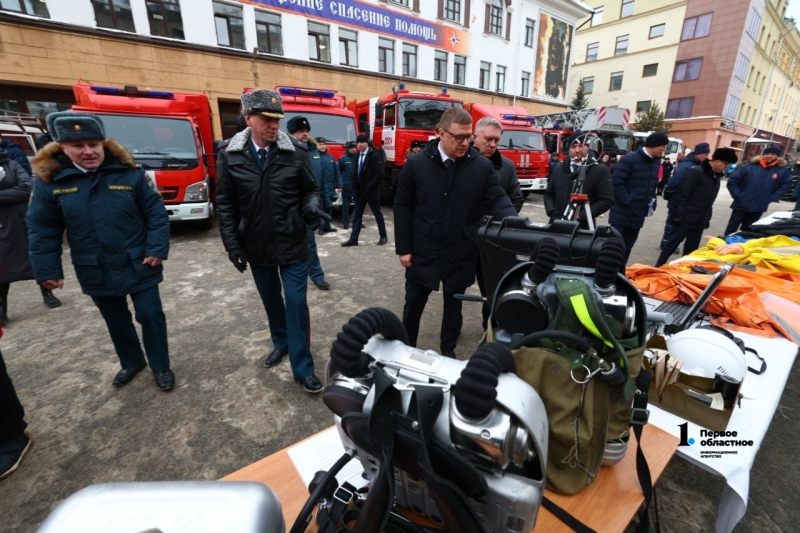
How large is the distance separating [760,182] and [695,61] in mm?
32048

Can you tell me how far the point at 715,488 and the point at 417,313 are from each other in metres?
2.01

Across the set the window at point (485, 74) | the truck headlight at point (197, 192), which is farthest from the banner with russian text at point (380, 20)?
the truck headlight at point (197, 192)

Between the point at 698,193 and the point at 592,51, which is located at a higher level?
the point at 592,51

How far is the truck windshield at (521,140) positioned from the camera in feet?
35.3

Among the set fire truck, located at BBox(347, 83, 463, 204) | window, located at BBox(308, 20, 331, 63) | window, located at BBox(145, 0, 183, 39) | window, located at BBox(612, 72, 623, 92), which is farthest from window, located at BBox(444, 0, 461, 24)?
window, located at BBox(612, 72, 623, 92)

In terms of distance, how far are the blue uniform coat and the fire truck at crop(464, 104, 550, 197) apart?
31.4ft

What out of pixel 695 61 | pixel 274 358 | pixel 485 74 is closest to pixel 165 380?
pixel 274 358

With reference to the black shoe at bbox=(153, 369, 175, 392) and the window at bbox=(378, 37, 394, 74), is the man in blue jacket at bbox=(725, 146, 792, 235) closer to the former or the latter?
the black shoe at bbox=(153, 369, 175, 392)

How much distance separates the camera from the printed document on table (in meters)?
1.12

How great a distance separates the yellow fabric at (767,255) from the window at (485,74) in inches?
849

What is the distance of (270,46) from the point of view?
15273 mm

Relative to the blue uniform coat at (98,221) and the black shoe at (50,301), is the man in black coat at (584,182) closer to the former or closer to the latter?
the blue uniform coat at (98,221)

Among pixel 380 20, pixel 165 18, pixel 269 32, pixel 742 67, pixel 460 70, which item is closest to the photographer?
pixel 165 18

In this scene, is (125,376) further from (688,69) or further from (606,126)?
(688,69)
